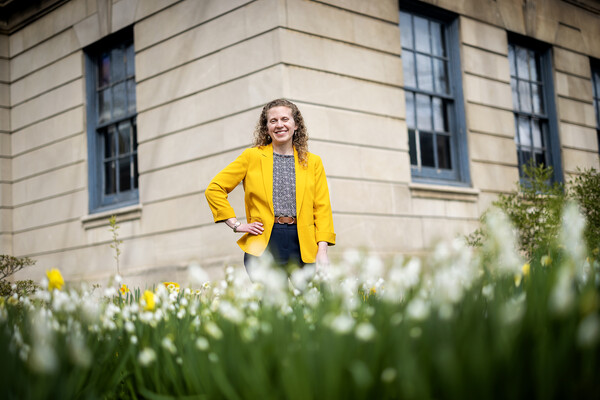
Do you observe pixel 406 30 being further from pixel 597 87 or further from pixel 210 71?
pixel 597 87

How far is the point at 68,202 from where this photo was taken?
970 cm

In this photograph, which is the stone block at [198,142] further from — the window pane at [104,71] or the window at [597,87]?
the window at [597,87]

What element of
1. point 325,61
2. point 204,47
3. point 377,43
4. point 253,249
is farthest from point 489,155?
point 253,249

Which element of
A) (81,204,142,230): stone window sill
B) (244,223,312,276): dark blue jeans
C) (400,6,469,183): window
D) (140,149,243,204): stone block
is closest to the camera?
(244,223,312,276): dark blue jeans

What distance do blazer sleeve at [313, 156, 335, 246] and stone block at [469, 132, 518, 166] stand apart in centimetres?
508

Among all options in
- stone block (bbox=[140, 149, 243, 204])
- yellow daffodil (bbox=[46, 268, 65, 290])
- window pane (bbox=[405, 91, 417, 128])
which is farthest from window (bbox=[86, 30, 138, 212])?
yellow daffodil (bbox=[46, 268, 65, 290])

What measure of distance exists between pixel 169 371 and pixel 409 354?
96cm

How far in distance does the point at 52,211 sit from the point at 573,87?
343 inches

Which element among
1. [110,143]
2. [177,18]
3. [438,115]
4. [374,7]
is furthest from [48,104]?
[438,115]

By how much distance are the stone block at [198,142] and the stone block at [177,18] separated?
1.31 m

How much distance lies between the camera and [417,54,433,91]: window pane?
896 cm

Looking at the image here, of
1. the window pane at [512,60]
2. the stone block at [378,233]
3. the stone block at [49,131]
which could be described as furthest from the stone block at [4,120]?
the window pane at [512,60]

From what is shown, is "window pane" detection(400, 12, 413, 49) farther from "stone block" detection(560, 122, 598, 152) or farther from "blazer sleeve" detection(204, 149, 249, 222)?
"blazer sleeve" detection(204, 149, 249, 222)

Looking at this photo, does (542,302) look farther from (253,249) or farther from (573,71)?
(573,71)
